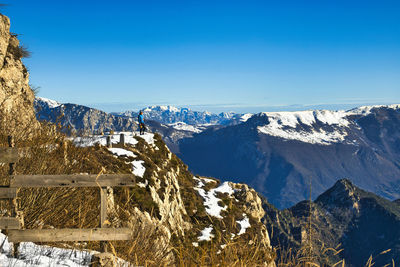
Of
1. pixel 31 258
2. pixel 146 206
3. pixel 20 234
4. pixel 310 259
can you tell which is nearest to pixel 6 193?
pixel 20 234

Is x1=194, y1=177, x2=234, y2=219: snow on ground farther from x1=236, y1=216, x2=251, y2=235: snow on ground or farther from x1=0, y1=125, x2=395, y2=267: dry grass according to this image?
x1=0, y1=125, x2=395, y2=267: dry grass

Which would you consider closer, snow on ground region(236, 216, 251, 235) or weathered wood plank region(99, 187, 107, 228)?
weathered wood plank region(99, 187, 107, 228)

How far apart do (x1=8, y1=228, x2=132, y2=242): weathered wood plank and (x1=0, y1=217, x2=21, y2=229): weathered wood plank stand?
105 millimetres

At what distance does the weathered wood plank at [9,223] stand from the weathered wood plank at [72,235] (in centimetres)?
11

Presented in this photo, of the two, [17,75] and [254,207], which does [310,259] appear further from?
[254,207]

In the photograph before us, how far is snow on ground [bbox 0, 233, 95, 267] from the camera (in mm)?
5398

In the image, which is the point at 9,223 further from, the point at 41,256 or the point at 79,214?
the point at 79,214

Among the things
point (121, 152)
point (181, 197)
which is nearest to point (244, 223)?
point (181, 197)

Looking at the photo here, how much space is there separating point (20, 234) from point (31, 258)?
0.48m

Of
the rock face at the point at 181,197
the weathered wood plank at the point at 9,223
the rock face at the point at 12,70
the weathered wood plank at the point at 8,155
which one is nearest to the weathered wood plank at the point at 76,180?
the weathered wood plank at the point at 8,155

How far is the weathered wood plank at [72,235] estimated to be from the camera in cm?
550

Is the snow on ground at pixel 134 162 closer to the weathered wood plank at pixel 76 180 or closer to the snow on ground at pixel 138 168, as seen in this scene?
the snow on ground at pixel 138 168

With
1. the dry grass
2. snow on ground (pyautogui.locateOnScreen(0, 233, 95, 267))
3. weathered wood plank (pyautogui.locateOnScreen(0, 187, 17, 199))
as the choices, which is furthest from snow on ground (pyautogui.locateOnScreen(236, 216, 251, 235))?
weathered wood plank (pyautogui.locateOnScreen(0, 187, 17, 199))

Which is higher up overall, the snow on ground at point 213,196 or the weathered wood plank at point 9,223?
the weathered wood plank at point 9,223
